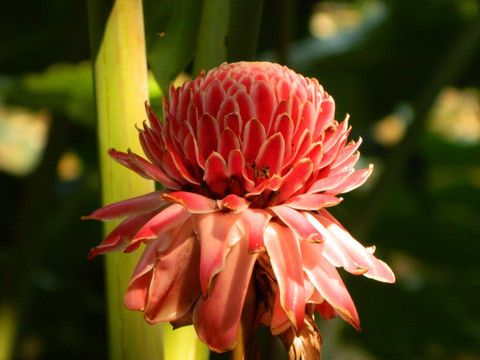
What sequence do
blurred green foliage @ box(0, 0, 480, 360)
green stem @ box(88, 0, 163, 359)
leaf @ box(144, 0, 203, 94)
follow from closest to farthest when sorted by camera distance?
green stem @ box(88, 0, 163, 359)
leaf @ box(144, 0, 203, 94)
blurred green foliage @ box(0, 0, 480, 360)

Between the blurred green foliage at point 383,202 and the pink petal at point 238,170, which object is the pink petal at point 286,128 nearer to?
the pink petal at point 238,170

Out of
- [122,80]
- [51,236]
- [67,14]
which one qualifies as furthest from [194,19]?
[51,236]

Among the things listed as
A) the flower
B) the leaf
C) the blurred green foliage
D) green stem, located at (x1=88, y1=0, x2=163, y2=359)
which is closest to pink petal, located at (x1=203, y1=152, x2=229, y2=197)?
the flower

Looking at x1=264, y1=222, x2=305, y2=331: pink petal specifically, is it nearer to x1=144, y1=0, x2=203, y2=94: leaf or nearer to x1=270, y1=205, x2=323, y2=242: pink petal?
x1=270, y1=205, x2=323, y2=242: pink petal

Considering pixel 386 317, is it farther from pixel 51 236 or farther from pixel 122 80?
pixel 122 80

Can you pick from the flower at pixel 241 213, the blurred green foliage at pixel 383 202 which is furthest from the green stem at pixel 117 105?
the blurred green foliage at pixel 383 202

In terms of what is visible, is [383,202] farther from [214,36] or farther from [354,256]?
[354,256]
